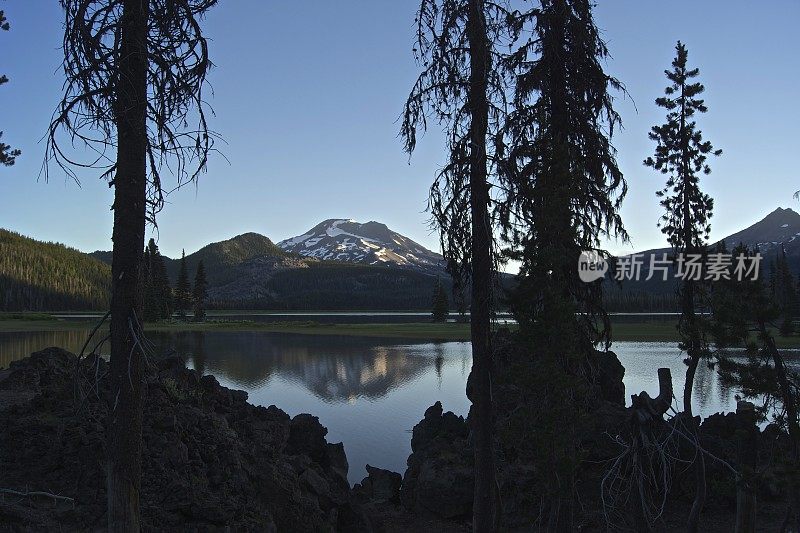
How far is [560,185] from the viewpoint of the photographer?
10.3m

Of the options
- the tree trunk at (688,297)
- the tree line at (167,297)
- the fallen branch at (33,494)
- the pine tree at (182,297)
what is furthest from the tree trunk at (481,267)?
the pine tree at (182,297)

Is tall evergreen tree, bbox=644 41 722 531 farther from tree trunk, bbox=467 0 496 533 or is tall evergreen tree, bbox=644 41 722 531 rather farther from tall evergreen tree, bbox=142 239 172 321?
tall evergreen tree, bbox=142 239 172 321

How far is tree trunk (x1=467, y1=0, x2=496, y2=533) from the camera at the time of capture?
967 cm

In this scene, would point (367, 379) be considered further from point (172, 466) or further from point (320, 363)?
point (172, 466)

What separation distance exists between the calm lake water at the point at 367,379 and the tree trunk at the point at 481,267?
7149 mm

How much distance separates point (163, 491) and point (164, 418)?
1.68 metres

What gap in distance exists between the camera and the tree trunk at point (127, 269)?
6.24 m

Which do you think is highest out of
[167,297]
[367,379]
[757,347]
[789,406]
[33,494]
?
[167,297]

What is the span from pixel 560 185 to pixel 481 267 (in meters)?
2.22

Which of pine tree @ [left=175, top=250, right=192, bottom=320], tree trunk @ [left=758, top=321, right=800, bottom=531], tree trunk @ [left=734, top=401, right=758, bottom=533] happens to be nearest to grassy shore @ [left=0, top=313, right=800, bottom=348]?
pine tree @ [left=175, top=250, right=192, bottom=320]

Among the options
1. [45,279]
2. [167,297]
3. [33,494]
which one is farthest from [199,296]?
[33,494]

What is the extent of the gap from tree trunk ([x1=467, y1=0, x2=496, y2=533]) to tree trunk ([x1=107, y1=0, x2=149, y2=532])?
531 cm

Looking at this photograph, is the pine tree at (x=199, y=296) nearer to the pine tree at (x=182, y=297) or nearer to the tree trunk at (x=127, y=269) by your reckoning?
the pine tree at (x=182, y=297)

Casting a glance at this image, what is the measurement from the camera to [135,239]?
642 cm
